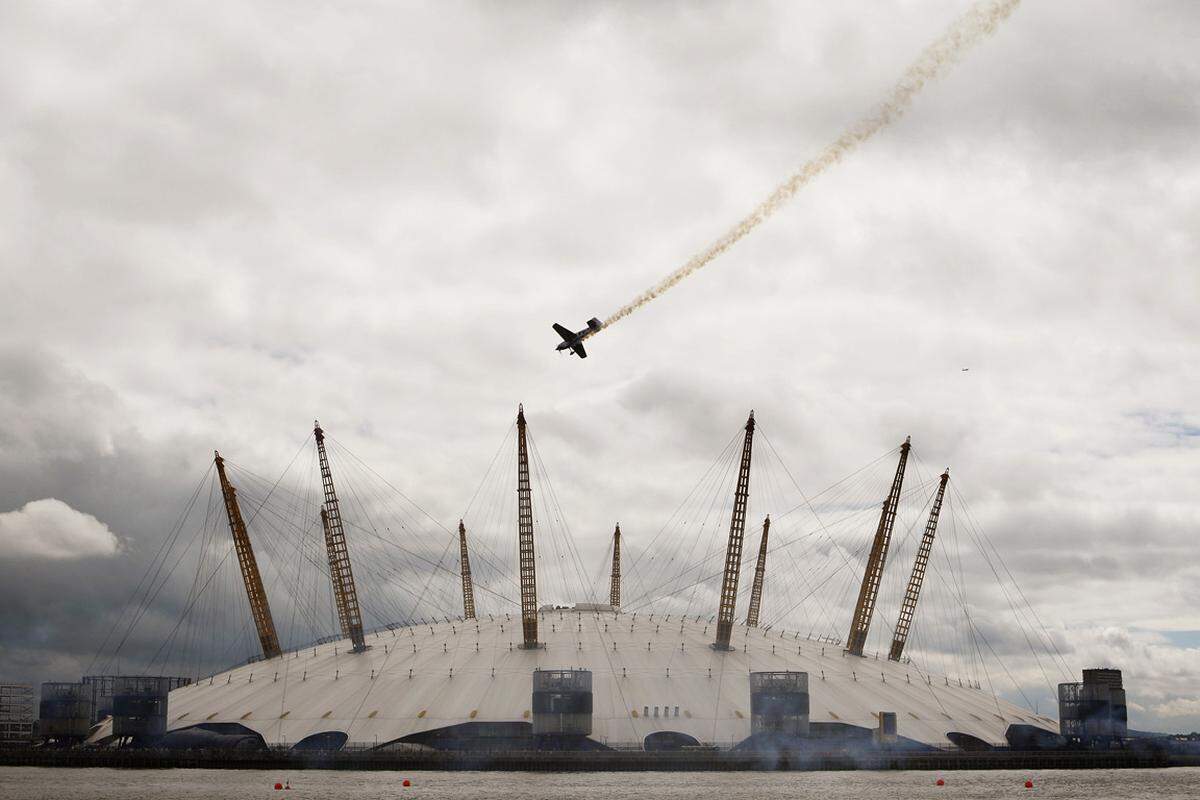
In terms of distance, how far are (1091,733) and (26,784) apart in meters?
137

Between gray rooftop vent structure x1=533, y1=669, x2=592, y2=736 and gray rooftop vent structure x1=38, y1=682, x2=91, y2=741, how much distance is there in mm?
74100

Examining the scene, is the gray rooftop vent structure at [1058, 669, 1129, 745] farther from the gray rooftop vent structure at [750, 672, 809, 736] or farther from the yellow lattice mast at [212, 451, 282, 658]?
the yellow lattice mast at [212, 451, 282, 658]

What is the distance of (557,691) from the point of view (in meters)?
152

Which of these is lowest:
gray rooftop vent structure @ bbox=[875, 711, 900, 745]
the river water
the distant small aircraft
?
the river water

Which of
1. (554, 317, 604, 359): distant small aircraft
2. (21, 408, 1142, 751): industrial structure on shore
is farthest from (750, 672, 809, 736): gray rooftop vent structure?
(554, 317, 604, 359): distant small aircraft

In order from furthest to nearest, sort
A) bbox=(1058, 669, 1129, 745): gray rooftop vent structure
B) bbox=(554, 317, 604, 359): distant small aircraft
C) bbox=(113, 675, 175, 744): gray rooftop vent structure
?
bbox=(1058, 669, 1129, 745): gray rooftop vent structure, bbox=(113, 675, 175, 744): gray rooftop vent structure, bbox=(554, 317, 604, 359): distant small aircraft

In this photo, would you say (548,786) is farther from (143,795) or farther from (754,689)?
(143,795)

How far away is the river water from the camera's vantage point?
131375mm

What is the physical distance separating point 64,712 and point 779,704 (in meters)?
102

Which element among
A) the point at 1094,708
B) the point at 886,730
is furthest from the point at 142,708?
the point at 1094,708

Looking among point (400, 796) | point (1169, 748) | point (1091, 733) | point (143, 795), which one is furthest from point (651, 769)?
point (1169, 748)

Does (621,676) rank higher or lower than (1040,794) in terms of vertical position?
higher

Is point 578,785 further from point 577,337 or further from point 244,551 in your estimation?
point 244,551

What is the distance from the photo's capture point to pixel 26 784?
484ft
